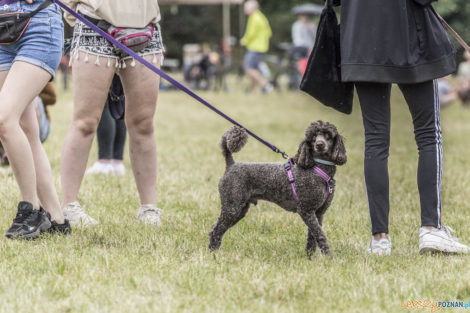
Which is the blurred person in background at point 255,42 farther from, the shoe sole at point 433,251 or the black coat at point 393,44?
the shoe sole at point 433,251

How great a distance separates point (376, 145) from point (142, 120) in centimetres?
155

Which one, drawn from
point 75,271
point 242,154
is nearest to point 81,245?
point 75,271

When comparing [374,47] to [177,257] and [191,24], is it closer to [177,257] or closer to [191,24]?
[177,257]

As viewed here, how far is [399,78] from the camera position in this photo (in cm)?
380

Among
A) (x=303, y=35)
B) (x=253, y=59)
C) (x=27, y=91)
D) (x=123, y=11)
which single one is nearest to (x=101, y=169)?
(x=123, y=11)

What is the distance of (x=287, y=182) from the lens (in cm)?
371

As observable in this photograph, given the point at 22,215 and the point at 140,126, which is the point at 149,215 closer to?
the point at 140,126

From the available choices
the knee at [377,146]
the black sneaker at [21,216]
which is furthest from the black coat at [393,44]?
the black sneaker at [21,216]

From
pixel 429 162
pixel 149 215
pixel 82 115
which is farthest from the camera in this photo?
pixel 149 215

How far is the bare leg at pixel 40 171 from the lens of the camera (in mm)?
4230

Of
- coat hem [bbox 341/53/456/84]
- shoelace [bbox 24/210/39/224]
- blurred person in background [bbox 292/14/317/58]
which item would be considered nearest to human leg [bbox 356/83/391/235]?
coat hem [bbox 341/53/456/84]

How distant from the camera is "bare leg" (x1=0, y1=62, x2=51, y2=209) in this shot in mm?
3812

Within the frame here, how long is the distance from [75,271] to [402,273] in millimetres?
1648

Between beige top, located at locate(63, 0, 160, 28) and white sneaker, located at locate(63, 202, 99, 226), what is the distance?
1269mm
